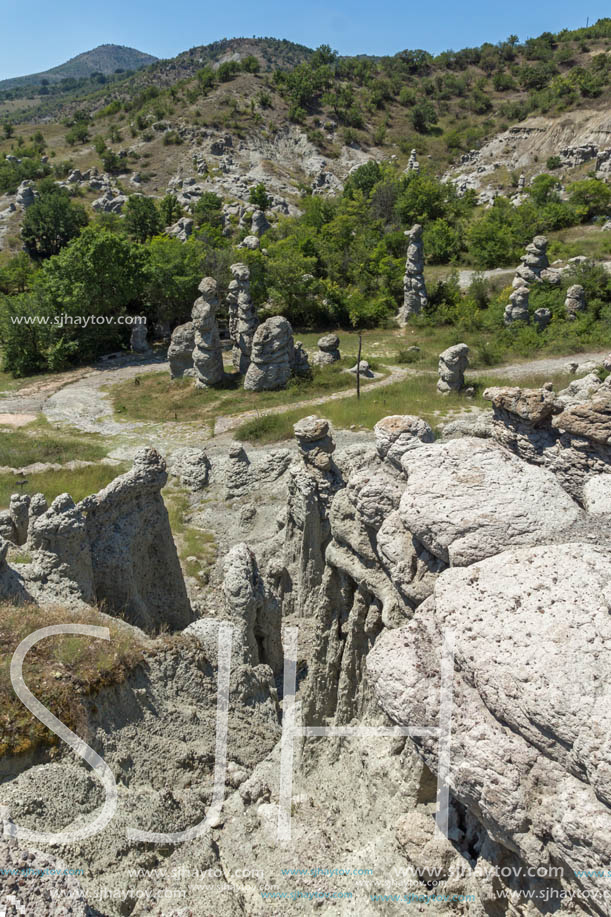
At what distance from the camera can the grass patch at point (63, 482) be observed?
745 inches

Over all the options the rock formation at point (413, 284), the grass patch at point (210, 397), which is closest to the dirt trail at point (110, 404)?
the grass patch at point (210, 397)

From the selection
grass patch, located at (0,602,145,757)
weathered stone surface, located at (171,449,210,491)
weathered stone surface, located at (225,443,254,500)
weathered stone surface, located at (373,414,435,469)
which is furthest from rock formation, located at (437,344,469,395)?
grass patch, located at (0,602,145,757)

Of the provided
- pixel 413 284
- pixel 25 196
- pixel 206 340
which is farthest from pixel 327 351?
pixel 25 196

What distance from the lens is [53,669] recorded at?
214 inches

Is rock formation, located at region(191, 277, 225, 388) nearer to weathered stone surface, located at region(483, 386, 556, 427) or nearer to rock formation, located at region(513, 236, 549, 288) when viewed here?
rock formation, located at region(513, 236, 549, 288)

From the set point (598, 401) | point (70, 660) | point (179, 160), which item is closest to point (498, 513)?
point (598, 401)

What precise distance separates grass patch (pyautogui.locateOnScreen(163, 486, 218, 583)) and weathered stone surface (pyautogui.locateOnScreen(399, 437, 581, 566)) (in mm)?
10739

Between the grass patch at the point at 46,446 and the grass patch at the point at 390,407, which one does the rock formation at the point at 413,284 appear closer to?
the grass patch at the point at 390,407

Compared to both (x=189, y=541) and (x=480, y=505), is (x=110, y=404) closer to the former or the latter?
(x=189, y=541)

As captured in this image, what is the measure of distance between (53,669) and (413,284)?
37733 millimetres

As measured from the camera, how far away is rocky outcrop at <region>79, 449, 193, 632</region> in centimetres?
909

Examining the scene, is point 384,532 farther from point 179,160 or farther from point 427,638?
point 179,160

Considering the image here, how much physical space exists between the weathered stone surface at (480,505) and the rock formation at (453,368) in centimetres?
2042

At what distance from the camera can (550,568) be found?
3.75 meters
